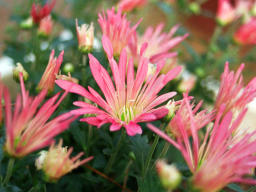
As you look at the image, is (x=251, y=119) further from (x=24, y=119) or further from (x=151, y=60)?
(x=24, y=119)

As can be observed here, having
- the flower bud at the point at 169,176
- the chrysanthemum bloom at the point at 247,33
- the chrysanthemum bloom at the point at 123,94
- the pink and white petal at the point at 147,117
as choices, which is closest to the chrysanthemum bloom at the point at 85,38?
the chrysanthemum bloom at the point at 123,94

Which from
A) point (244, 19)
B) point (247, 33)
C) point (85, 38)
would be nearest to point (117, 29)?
point (85, 38)

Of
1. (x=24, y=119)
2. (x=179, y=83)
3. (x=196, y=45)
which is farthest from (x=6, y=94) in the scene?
(x=196, y=45)

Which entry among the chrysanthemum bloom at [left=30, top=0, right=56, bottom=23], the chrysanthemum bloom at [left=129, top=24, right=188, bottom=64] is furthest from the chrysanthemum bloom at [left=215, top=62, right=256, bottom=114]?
the chrysanthemum bloom at [left=30, top=0, right=56, bottom=23]

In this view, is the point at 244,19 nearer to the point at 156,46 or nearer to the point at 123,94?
the point at 156,46

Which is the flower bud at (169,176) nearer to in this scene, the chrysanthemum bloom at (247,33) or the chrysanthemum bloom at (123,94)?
the chrysanthemum bloom at (123,94)

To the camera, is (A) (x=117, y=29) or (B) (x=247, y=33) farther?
(B) (x=247, y=33)

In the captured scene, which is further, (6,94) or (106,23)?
(106,23)
